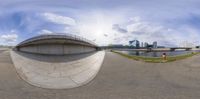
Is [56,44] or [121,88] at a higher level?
[56,44]

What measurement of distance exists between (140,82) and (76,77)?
3998 mm

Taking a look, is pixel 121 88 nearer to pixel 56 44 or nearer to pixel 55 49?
pixel 55 49

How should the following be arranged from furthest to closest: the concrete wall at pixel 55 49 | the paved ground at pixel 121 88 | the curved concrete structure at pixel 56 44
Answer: the concrete wall at pixel 55 49 < the curved concrete structure at pixel 56 44 < the paved ground at pixel 121 88

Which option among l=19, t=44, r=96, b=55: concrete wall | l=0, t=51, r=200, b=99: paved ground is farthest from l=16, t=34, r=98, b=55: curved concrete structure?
l=0, t=51, r=200, b=99: paved ground

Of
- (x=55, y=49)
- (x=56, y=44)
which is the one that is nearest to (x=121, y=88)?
(x=55, y=49)

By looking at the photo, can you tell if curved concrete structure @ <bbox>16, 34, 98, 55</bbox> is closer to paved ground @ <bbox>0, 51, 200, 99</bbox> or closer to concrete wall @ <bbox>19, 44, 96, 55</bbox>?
concrete wall @ <bbox>19, 44, 96, 55</bbox>

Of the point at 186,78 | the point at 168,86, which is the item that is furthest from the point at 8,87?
the point at 186,78

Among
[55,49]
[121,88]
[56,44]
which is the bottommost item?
[121,88]

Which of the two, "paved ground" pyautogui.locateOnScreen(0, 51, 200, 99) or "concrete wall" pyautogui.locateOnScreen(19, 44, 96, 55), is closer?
"paved ground" pyautogui.locateOnScreen(0, 51, 200, 99)

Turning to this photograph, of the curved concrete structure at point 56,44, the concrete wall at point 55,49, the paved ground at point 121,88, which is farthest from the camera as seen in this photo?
the concrete wall at point 55,49

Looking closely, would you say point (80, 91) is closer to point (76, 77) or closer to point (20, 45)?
point (76, 77)

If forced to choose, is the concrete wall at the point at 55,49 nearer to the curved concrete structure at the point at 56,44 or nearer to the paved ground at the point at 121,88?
the curved concrete structure at the point at 56,44

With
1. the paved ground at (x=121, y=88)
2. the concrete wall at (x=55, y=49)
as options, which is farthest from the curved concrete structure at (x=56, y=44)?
the paved ground at (x=121, y=88)

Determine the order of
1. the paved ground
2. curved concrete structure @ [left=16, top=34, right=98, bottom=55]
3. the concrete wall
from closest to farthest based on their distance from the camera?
the paved ground → curved concrete structure @ [left=16, top=34, right=98, bottom=55] → the concrete wall
